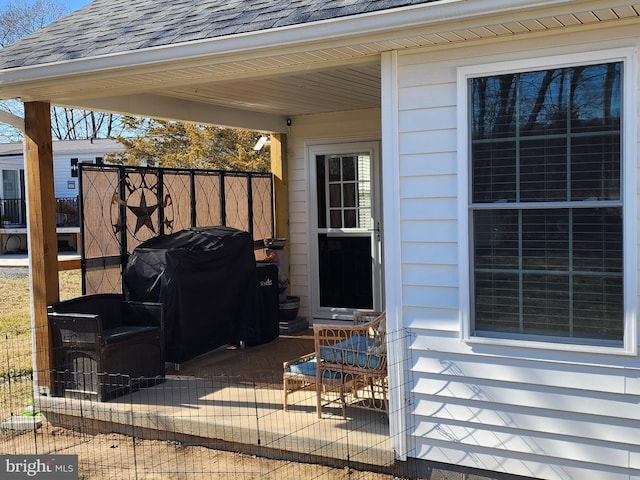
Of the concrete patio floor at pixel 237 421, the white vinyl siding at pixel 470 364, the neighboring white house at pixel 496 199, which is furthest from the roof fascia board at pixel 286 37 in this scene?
the concrete patio floor at pixel 237 421

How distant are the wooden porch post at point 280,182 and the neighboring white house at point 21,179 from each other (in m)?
→ 14.2

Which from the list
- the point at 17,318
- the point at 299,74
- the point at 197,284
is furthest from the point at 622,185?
the point at 17,318

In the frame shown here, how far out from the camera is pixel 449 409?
4.45 m

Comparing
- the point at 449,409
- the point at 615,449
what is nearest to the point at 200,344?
the point at 449,409

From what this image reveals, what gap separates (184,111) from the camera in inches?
296

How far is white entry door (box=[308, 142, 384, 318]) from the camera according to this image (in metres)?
8.41

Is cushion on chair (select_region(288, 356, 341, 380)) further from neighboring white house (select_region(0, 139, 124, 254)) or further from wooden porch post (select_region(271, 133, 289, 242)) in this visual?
neighboring white house (select_region(0, 139, 124, 254))

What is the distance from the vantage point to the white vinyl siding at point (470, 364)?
13.0ft

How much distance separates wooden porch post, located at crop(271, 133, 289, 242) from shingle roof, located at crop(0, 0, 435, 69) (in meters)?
2.77

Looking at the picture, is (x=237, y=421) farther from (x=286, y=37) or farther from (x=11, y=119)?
(x=11, y=119)

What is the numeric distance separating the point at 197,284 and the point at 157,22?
2.50 meters

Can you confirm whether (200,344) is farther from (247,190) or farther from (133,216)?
(247,190)

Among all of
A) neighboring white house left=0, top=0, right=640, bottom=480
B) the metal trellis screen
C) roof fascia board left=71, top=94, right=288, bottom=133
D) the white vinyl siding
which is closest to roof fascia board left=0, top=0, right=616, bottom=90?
neighboring white house left=0, top=0, right=640, bottom=480

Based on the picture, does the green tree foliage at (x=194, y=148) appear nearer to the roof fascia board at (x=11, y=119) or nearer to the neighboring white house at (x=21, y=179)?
the neighboring white house at (x=21, y=179)
